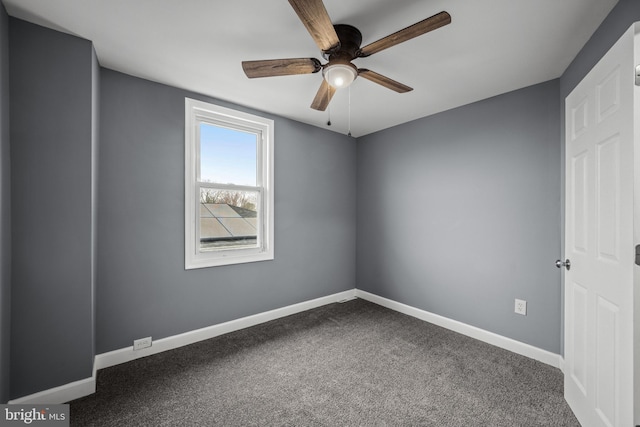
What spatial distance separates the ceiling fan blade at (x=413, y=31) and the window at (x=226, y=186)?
1.81m

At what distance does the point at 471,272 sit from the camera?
2.95 metres

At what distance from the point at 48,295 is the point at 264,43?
220 centimetres

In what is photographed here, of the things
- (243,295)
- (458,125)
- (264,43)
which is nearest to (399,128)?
(458,125)

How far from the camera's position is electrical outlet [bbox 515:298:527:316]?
2568 mm

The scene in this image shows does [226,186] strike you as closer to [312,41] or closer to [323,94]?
[323,94]

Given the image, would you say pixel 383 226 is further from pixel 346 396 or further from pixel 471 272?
pixel 346 396

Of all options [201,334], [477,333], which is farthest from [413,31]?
[201,334]

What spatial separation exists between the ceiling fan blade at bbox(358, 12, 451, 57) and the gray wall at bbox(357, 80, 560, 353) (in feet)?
5.76

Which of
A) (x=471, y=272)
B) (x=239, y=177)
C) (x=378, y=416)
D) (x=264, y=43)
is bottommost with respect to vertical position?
(x=378, y=416)

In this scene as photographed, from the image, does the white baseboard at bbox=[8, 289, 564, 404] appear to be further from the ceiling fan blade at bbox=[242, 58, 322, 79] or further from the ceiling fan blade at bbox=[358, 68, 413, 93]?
the ceiling fan blade at bbox=[358, 68, 413, 93]

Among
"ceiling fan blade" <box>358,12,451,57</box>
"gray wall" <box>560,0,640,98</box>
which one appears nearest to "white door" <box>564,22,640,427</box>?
"gray wall" <box>560,0,640,98</box>

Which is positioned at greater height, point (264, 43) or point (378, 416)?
point (264, 43)

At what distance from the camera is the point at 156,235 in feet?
8.36

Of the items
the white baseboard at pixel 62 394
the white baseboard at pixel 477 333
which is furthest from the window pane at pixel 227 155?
the white baseboard at pixel 477 333
